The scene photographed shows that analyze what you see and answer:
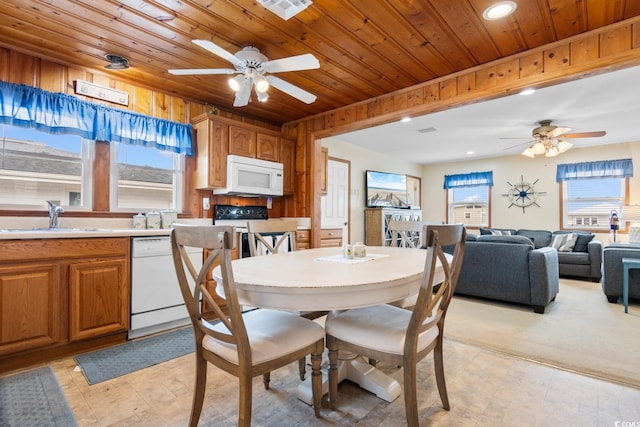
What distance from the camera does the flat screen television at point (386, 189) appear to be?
21.5 ft

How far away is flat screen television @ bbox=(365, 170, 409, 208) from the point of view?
21.5ft

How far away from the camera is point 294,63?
219 cm

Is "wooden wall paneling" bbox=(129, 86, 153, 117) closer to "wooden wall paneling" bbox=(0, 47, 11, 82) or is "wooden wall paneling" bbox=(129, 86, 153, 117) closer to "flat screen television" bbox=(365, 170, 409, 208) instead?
"wooden wall paneling" bbox=(0, 47, 11, 82)

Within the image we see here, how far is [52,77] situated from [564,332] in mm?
4985

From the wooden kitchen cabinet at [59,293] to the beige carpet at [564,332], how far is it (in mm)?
2787

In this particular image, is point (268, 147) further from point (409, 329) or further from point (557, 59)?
point (409, 329)

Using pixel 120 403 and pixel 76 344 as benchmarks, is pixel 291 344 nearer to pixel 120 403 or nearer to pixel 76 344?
pixel 120 403

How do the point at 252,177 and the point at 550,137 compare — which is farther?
the point at 550,137

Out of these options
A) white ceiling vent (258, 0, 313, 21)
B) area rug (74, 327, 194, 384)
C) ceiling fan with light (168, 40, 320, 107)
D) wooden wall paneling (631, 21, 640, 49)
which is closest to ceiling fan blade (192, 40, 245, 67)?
ceiling fan with light (168, 40, 320, 107)

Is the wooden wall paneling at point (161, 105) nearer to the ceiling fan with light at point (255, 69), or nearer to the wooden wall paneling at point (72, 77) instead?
the wooden wall paneling at point (72, 77)

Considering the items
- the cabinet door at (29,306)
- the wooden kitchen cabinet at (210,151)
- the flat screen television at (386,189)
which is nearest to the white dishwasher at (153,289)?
the cabinet door at (29,306)

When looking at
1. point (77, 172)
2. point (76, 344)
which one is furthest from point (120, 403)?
point (77, 172)

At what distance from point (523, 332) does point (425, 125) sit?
3.27m

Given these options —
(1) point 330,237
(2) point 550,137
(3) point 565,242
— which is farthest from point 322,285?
(3) point 565,242
